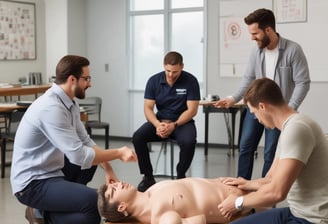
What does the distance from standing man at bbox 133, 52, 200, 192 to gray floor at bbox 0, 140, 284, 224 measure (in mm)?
529

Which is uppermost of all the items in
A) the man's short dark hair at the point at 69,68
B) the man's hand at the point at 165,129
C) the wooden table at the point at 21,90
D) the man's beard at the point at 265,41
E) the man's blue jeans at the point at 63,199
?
the man's beard at the point at 265,41

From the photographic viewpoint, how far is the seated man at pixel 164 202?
7.76 feet

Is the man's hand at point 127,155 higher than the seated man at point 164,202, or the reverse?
the man's hand at point 127,155

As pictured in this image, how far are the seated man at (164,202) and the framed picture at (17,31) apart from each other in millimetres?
5270

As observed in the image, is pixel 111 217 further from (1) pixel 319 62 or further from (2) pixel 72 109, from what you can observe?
(1) pixel 319 62

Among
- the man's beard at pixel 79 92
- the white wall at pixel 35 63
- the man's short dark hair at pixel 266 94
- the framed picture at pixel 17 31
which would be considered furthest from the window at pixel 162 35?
the man's short dark hair at pixel 266 94

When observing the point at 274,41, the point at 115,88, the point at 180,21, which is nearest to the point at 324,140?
the point at 274,41

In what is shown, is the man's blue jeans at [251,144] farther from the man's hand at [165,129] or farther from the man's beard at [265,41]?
the man's hand at [165,129]

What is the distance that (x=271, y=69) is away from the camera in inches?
150

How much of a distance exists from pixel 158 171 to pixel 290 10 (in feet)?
8.84

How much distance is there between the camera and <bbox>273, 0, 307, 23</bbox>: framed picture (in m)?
6.27

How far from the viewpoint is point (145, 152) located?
4363mm

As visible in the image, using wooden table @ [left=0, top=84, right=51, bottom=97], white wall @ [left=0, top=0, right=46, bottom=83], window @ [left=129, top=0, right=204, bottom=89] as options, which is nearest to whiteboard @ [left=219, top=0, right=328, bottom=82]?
window @ [left=129, top=0, right=204, bottom=89]

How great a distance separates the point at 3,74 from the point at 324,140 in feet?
19.5
